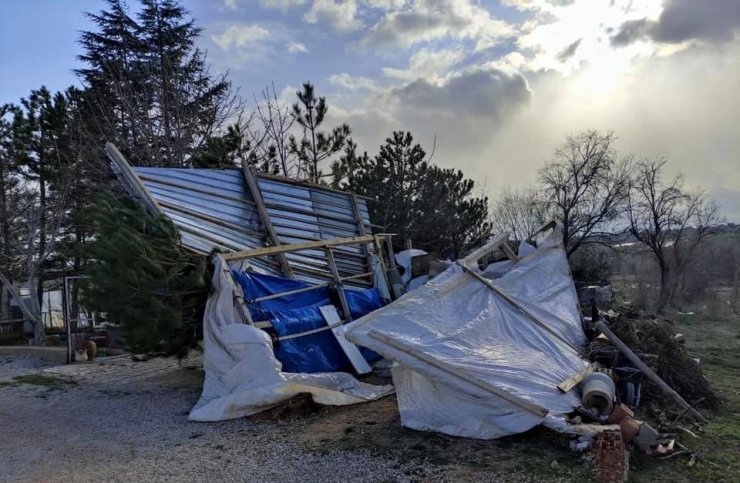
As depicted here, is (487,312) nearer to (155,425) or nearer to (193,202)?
(155,425)

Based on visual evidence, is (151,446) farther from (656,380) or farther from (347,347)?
(656,380)

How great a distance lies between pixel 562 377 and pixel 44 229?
1418 centimetres

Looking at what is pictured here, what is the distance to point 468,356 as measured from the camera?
5465 mm

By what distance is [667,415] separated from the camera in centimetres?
604

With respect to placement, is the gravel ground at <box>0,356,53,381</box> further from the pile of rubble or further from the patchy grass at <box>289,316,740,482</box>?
the patchy grass at <box>289,316,740,482</box>

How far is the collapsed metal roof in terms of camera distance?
26.5 feet

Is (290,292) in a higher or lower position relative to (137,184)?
lower

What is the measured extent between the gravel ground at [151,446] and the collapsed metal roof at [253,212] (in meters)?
2.44

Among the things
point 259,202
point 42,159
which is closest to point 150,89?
point 42,159

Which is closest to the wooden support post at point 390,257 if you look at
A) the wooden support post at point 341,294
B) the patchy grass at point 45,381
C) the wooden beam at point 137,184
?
the wooden support post at point 341,294

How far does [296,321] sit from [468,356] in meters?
3.12

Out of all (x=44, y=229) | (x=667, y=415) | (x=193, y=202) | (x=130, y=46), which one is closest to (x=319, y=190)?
(x=193, y=202)

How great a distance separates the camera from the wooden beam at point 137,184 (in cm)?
775

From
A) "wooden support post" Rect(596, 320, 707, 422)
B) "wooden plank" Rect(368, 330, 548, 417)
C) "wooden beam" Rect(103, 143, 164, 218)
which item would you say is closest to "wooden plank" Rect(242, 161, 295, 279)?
"wooden beam" Rect(103, 143, 164, 218)
